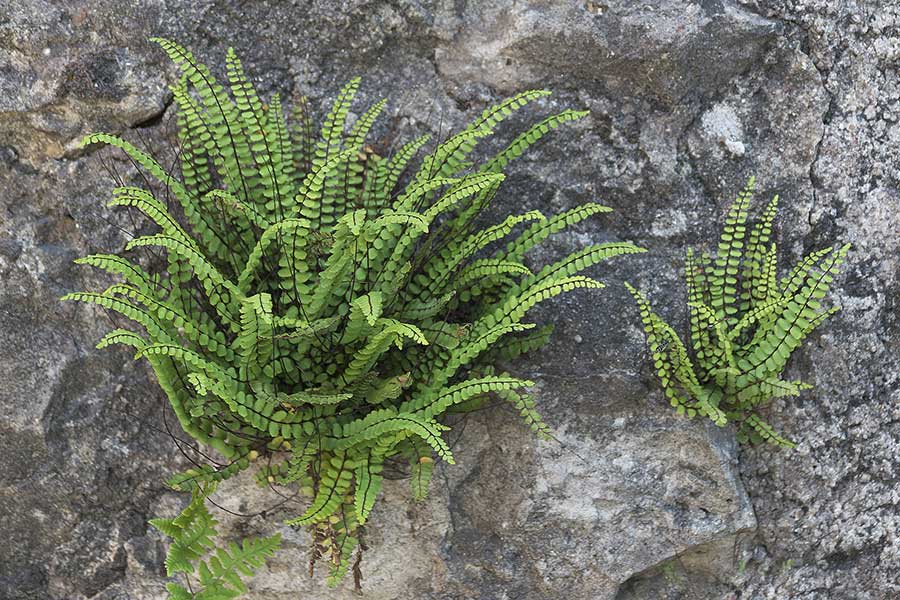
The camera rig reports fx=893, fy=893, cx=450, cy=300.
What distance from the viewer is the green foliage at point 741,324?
3.38 metres

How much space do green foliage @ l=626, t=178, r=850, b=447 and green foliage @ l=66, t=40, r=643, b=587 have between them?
18.0 inches

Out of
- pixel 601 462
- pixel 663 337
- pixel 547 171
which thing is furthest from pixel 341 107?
pixel 601 462

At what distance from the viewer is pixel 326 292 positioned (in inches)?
125

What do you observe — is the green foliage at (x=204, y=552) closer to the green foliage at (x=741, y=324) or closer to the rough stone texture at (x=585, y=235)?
the rough stone texture at (x=585, y=235)

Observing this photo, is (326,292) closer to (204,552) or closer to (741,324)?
(204,552)

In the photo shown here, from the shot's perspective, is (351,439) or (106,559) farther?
(106,559)

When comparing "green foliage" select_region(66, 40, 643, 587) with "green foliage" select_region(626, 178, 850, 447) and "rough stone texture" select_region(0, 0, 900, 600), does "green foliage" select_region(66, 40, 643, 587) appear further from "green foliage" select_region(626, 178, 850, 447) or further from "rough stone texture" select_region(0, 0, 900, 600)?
"green foliage" select_region(626, 178, 850, 447)

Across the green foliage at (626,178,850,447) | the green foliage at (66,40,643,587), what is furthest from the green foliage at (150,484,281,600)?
the green foliage at (626,178,850,447)

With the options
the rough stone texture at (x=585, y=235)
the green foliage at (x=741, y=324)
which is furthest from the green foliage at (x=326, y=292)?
the green foliage at (x=741, y=324)

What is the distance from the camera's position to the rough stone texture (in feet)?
11.8

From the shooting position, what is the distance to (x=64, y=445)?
3.80 metres

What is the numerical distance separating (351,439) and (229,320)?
2.06 ft

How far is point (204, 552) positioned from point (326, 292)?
1.21 metres

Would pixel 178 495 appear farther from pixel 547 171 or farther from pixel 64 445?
pixel 547 171
